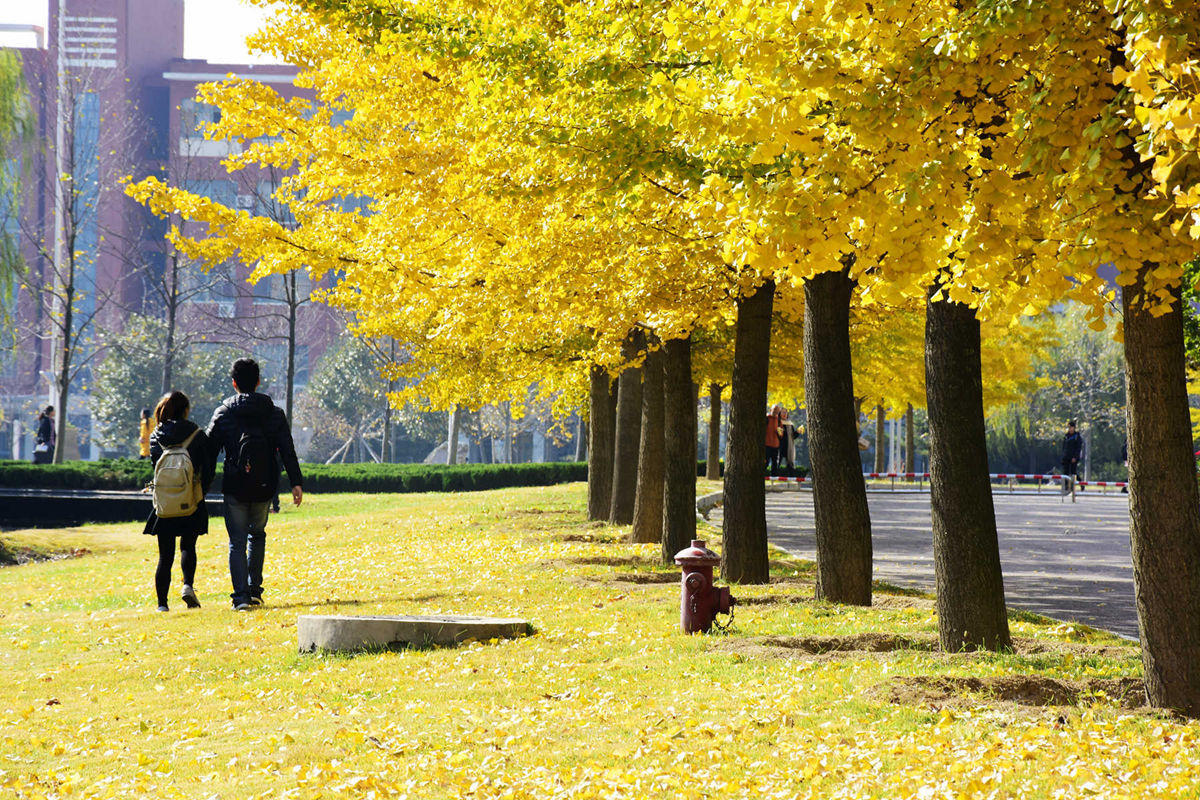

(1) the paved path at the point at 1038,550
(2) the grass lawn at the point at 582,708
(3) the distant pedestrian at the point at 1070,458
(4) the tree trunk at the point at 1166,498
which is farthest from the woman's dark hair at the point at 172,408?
(3) the distant pedestrian at the point at 1070,458

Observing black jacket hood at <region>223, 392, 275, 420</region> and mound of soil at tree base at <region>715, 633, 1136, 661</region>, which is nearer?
mound of soil at tree base at <region>715, 633, 1136, 661</region>

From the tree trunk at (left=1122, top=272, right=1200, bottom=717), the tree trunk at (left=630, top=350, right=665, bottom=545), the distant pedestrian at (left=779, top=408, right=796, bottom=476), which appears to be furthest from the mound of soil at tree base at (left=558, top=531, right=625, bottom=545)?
the distant pedestrian at (left=779, top=408, right=796, bottom=476)

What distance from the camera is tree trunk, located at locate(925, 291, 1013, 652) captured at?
7.38 meters

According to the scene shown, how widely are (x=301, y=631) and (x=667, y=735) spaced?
3539 millimetres

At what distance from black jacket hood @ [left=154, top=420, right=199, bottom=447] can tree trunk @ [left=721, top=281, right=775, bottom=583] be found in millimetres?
4621

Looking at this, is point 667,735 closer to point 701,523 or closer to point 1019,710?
point 1019,710

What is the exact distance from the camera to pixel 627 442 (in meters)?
17.8

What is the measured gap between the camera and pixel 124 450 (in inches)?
2953

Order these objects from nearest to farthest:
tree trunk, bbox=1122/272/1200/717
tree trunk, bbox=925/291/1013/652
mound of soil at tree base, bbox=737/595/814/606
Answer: tree trunk, bbox=1122/272/1200/717 < tree trunk, bbox=925/291/1013/652 < mound of soil at tree base, bbox=737/595/814/606

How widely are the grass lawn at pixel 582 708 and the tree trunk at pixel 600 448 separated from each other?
8569mm

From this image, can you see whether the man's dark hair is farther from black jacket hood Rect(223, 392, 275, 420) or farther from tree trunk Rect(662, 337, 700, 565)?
tree trunk Rect(662, 337, 700, 565)

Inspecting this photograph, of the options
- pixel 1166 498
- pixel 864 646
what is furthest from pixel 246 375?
pixel 1166 498

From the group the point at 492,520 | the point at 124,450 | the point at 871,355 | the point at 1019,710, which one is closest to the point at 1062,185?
the point at 1019,710

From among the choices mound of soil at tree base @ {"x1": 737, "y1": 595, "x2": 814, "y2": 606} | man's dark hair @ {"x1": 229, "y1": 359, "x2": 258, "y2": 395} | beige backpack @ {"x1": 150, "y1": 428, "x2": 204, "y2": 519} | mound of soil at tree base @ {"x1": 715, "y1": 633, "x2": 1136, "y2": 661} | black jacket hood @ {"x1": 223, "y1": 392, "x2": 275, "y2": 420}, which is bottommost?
mound of soil at tree base @ {"x1": 715, "y1": 633, "x2": 1136, "y2": 661}
